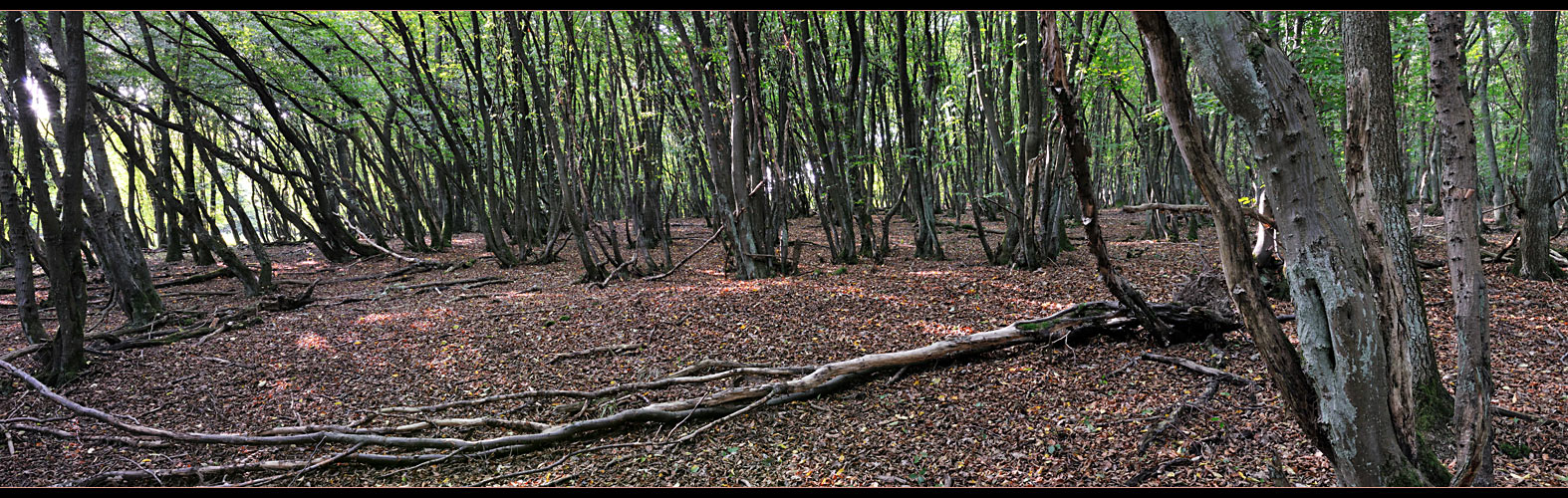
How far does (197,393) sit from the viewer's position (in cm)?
610

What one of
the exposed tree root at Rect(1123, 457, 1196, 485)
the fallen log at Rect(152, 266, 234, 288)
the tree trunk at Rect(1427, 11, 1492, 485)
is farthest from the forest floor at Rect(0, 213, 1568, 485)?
the fallen log at Rect(152, 266, 234, 288)

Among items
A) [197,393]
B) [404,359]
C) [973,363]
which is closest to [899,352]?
[973,363]

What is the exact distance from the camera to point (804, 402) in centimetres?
533

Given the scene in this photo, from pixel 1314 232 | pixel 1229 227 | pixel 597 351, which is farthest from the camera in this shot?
pixel 597 351

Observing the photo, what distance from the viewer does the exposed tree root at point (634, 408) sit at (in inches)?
189

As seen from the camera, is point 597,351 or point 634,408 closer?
point 634,408

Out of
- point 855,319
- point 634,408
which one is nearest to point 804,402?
point 634,408

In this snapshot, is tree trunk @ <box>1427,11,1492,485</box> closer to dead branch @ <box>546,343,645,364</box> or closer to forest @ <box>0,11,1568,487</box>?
forest @ <box>0,11,1568,487</box>

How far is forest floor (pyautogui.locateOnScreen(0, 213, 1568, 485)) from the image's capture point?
408 centimetres

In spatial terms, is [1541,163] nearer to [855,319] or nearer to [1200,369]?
[1200,369]

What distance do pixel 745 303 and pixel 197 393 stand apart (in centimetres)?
561

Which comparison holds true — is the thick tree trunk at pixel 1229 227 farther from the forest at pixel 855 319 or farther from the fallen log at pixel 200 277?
the fallen log at pixel 200 277

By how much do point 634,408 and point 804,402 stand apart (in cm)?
140

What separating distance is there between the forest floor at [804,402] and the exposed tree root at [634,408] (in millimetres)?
102
